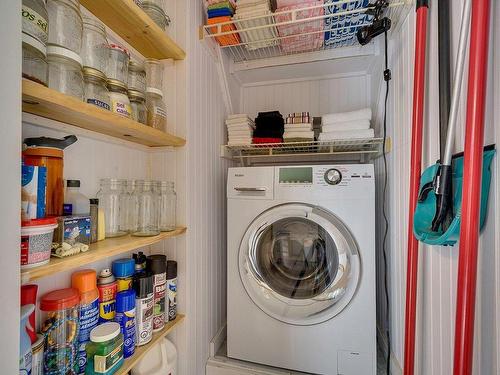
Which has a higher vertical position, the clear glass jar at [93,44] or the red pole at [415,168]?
the clear glass jar at [93,44]

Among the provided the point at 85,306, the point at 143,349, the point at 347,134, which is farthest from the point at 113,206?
the point at 347,134

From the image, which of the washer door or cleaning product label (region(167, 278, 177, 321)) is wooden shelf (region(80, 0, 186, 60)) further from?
cleaning product label (region(167, 278, 177, 321))

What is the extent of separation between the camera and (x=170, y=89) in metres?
1.07

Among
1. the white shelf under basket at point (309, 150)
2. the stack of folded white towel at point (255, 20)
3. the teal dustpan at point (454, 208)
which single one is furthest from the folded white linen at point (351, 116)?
the teal dustpan at point (454, 208)

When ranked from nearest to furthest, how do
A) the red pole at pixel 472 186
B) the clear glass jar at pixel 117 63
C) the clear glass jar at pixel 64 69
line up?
the red pole at pixel 472 186 < the clear glass jar at pixel 64 69 < the clear glass jar at pixel 117 63

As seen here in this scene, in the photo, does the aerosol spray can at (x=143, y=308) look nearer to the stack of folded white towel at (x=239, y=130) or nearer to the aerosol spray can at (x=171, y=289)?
the aerosol spray can at (x=171, y=289)

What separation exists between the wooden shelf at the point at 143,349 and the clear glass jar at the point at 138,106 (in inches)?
33.6

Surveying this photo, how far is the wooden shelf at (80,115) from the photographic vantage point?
1.63ft

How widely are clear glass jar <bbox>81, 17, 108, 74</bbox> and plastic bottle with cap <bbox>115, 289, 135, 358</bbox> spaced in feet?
2.54

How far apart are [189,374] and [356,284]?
2.90 ft

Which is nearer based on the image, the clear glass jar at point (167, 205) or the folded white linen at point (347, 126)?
the clear glass jar at point (167, 205)

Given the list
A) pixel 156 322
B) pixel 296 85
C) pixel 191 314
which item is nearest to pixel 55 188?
pixel 156 322

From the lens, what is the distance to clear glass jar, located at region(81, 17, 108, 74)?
72cm

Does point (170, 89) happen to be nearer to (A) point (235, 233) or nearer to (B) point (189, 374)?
(A) point (235, 233)
